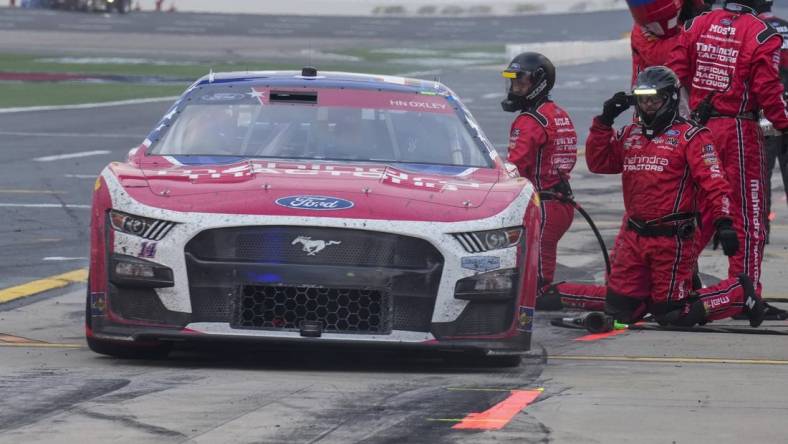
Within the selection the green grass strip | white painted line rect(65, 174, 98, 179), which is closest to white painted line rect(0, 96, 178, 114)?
the green grass strip

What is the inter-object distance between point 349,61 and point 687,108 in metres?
38.8

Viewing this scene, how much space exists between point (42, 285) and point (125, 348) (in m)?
2.96

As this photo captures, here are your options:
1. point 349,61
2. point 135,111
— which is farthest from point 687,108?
point 349,61

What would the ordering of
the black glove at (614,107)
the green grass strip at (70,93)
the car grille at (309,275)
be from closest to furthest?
the car grille at (309,275) → the black glove at (614,107) → the green grass strip at (70,93)

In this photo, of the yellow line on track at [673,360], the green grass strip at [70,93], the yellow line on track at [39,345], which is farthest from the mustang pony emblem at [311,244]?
the green grass strip at [70,93]

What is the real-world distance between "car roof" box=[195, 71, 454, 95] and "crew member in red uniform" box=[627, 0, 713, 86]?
134 centimetres

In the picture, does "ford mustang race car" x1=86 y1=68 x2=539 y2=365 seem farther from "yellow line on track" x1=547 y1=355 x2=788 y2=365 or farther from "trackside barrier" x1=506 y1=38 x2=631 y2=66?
"trackside barrier" x1=506 y1=38 x2=631 y2=66

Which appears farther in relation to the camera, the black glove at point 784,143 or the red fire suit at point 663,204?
the black glove at point 784,143

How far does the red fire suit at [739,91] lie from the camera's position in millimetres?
9703

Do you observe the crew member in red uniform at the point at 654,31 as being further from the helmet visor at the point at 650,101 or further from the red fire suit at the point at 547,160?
the helmet visor at the point at 650,101

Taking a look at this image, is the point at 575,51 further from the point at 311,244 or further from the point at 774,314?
the point at 311,244

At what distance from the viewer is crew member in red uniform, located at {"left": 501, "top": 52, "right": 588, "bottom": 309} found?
10062 millimetres

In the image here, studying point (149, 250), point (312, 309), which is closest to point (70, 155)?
point (149, 250)

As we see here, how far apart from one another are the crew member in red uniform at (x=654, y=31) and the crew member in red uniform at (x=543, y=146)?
540 millimetres
